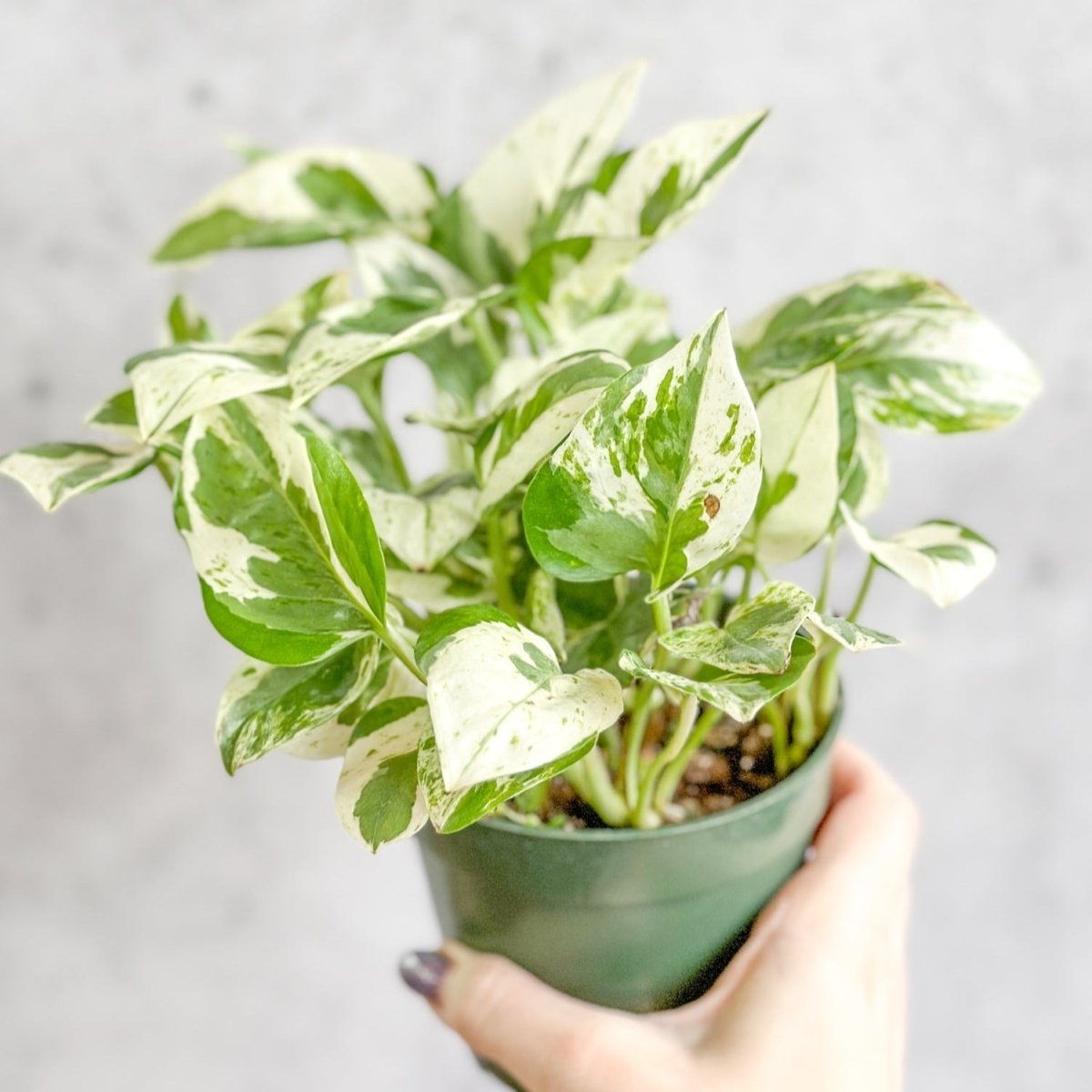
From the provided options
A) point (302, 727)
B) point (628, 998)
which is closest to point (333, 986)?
point (628, 998)

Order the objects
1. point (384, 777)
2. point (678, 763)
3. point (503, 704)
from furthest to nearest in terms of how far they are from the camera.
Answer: point (678, 763)
point (384, 777)
point (503, 704)

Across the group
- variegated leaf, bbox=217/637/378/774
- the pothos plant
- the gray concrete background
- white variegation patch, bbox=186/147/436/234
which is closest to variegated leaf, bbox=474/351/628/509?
the pothos plant

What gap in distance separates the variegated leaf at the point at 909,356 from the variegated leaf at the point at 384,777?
25 centimetres

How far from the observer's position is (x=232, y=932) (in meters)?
1.10

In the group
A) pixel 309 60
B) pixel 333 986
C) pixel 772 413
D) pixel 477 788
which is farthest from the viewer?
pixel 333 986

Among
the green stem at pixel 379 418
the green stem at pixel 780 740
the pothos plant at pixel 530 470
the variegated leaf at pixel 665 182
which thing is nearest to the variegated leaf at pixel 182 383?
the pothos plant at pixel 530 470

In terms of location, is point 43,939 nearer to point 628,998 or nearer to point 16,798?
point 16,798

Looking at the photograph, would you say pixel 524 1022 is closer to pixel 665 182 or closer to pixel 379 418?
pixel 379 418

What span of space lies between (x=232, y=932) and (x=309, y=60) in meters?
0.78

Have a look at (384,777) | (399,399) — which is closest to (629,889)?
(384,777)

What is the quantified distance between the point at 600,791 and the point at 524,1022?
0.13 metres

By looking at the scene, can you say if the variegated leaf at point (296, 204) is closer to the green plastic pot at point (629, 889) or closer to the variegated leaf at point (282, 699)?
the variegated leaf at point (282, 699)

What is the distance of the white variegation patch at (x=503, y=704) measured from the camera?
0.38 metres

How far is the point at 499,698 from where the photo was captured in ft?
→ 1.32
